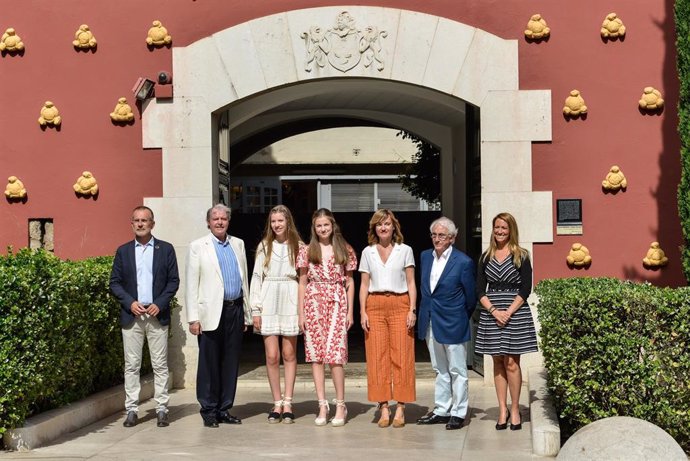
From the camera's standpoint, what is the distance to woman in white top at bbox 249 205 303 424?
904 cm

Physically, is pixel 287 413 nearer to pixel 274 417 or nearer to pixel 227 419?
pixel 274 417

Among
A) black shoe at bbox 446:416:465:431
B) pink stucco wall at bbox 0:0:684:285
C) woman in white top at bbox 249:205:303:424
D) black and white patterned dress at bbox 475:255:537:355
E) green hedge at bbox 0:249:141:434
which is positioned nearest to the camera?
green hedge at bbox 0:249:141:434

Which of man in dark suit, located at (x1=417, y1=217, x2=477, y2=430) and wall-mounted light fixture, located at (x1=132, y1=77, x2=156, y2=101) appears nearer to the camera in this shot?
man in dark suit, located at (x1=417, y1=217, x2=477, y2=430)

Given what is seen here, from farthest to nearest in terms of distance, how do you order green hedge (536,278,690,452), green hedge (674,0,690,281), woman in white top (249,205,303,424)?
green hedge (674,0,690,281)
woman in white top (249,205,303,424)
green hedge (536,278,690,452)

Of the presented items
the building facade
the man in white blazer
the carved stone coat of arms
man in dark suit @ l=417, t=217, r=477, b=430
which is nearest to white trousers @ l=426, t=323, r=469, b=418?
man in dark suit @ l=417, t=217, r=477, b=430

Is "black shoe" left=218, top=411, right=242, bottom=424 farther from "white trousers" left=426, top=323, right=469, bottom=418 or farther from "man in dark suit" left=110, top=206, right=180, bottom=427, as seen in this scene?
"white trousers" left=426, top=323, right=469, bottom=418

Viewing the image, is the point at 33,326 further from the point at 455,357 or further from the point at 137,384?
the point at 455,357

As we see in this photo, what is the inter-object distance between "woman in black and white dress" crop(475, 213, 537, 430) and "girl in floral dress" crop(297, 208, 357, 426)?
3.62 feet

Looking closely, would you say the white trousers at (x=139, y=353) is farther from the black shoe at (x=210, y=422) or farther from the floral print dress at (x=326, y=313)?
the floral print dress at (x=326, y=313)

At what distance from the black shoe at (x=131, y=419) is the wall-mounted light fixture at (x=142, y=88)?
3.39m

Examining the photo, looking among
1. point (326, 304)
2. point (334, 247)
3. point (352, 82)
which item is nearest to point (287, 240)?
point (334, 247)

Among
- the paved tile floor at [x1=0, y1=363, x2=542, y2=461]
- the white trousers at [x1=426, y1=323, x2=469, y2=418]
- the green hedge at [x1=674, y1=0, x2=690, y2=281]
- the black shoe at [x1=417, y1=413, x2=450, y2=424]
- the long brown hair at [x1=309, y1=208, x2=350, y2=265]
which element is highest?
the green hedge at [x1=674, y1=0, x2=690, y2=281]

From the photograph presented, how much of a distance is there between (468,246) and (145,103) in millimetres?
3802

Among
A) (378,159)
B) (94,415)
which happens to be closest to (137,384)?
(94,415)
